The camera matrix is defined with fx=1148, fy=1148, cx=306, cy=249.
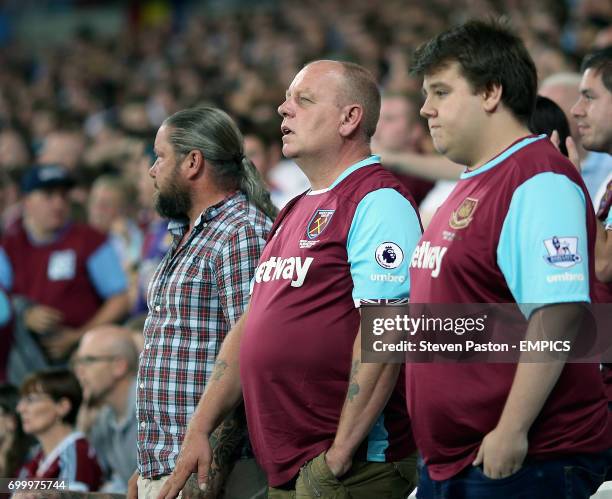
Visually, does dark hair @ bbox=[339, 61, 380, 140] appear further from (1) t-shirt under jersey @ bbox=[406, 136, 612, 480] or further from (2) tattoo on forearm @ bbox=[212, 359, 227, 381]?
(2) tattoo on forearm @ bbox=[212, 359, 227, 381]

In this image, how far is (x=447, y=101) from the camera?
296 cm

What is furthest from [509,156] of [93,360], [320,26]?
[320,26]

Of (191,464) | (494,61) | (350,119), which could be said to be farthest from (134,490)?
(494,61)

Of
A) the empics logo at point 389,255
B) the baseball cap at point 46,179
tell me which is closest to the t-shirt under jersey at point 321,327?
the empics logo at point 389,255

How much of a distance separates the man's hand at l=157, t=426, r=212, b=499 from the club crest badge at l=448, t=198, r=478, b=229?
1.12m

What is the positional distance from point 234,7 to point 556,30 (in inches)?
422

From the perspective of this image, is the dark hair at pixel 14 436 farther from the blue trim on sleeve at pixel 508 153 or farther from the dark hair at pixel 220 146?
the blue trim on sleeve at pixel 508 153

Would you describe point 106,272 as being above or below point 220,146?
below

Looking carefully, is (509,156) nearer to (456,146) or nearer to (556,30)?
(456,146)

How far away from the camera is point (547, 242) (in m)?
2.67

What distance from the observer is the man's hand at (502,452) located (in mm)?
2654

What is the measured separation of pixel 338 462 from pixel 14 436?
10.8 feet

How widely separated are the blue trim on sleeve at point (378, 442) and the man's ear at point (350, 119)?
0.86m

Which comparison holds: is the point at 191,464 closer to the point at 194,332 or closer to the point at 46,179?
the point at 194,332
